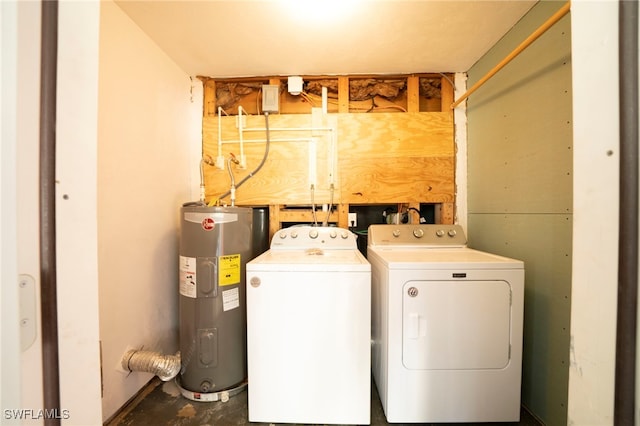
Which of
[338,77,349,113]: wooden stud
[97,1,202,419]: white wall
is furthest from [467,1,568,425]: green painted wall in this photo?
[97,1,202,419]: white wall

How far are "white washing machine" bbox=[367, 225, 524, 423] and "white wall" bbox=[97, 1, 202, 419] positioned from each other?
4.67 ft

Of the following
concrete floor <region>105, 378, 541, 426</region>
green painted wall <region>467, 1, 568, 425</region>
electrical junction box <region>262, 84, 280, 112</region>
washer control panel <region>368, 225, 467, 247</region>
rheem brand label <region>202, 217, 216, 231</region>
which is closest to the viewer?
green painted wall <region>467, 1, 568, 425</region>

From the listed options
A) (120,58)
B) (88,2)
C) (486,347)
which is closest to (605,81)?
(88,2)

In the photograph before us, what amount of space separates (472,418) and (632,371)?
109cm

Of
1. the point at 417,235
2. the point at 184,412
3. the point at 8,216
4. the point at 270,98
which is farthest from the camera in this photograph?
the point at 270,98

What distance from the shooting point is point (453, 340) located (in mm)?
1143

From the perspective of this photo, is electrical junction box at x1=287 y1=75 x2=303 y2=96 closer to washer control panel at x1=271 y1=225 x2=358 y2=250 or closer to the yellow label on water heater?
washer control panel at x1=271 y1=225 x2=358 y2=250

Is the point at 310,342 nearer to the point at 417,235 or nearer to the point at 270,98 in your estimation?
the point at 417,235

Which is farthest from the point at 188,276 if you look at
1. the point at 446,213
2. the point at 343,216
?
the point at 446,213

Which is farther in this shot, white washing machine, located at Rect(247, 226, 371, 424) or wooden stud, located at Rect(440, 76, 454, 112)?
wooden stud, located at Rect(440, 76, 454, 112)

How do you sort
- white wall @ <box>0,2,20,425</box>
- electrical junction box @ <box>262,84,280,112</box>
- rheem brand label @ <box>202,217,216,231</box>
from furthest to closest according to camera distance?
electrical junction box @ <box>262,84,280,112</box>, rheem brand label @ <box>202,217,216,231</box>, white wall @ <box>0,2,20,425</box>

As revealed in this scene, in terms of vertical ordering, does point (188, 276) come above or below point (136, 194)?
below

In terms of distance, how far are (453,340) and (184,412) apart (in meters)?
1.48

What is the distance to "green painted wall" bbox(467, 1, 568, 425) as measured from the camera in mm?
1094
